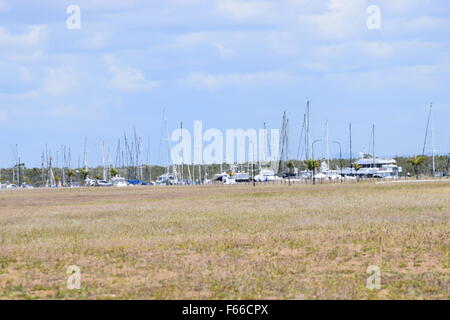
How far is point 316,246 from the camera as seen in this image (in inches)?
1239

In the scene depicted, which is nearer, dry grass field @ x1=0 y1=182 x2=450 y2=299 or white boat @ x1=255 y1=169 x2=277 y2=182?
dry grass field @ x1=0 y1=182 x2=450 y2=299

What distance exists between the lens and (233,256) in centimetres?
2923

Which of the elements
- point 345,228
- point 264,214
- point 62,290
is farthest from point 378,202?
point 62,290

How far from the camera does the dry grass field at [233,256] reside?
22.5 m

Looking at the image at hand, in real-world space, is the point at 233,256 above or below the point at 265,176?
below

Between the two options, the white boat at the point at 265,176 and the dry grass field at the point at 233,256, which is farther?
the white boat at the point at 265,176

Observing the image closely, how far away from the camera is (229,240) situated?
1346 inches

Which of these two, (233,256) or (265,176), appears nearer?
(233,256)

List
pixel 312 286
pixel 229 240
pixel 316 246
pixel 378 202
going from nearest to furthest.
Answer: pixel 312 286 → pixel 316 246 → pixel 229 240 → pixel 378 202

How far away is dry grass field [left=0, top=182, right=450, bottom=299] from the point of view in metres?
22.5
